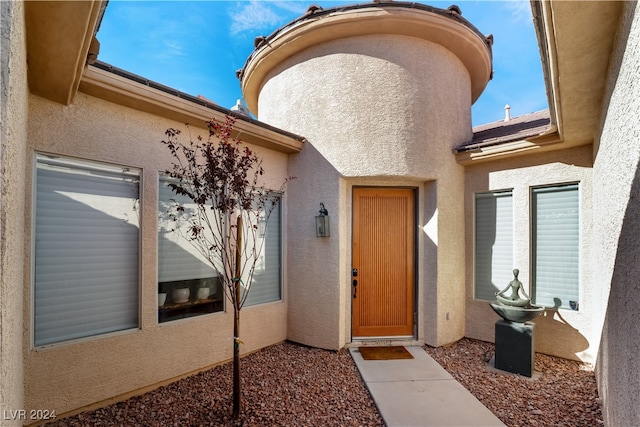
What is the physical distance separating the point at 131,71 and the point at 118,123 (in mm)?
871

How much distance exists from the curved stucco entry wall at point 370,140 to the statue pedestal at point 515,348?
1.37 meters

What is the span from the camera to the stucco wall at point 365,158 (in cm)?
697

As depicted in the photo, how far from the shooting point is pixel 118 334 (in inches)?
192

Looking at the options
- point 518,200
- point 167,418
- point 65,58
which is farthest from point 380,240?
point 65,58

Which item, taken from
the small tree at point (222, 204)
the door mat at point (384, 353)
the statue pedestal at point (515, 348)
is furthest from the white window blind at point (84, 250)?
the statue pedestal at point (515, 348)

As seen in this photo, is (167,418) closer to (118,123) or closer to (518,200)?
(118,123)

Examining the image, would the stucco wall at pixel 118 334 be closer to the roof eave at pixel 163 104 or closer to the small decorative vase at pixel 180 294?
the roof eave at pixel 163 104

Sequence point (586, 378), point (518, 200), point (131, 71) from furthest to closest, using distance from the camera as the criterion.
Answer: point (518, 200), point (586, 378), point (131, 71)

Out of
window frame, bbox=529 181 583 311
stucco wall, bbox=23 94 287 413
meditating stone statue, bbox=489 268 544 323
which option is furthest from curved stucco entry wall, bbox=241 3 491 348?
stucco wall, bbox=23 94 287 413

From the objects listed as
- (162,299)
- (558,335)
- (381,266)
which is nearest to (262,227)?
(162,299)

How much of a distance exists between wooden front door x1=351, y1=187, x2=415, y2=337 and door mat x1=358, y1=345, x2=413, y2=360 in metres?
0.39

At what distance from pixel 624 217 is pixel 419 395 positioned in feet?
12.8

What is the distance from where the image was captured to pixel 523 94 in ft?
41.3

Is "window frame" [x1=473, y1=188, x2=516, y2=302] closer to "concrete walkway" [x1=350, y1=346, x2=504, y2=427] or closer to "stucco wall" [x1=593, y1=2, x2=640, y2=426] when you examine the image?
"concrete walkway" [x1=350, y1=346, x2=504, y2=427]
